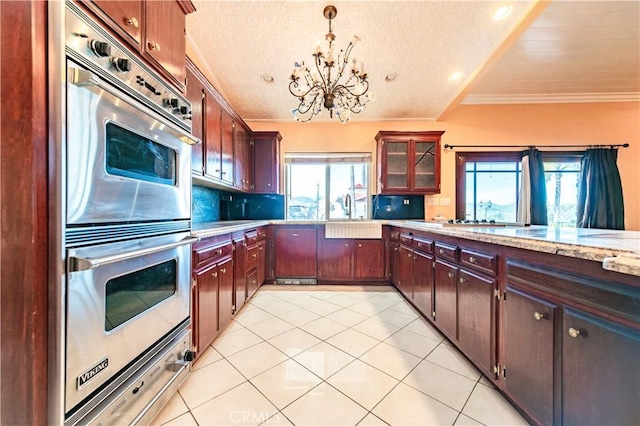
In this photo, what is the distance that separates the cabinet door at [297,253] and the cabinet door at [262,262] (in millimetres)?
171

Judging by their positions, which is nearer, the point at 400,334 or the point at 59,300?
the point at 59,300

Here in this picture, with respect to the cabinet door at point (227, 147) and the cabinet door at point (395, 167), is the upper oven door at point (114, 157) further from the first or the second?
the cabinet door at point (395, 167)

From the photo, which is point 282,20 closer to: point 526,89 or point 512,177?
point 526,89

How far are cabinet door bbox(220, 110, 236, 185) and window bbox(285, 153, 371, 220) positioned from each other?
134cm

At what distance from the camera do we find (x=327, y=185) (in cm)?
Result: 408

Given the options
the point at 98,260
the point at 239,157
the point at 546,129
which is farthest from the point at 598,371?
the point at 546,129

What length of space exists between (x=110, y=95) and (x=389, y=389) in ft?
6.20

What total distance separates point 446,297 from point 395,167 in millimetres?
2285

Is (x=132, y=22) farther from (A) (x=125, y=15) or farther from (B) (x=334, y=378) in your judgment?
(B) (x=334, y=378)

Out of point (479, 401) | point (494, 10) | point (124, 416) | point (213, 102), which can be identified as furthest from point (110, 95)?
point (494, 10)

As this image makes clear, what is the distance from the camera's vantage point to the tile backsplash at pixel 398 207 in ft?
12.7

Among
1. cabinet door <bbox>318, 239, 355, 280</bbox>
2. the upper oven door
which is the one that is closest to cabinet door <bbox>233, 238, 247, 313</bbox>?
the upper oven door

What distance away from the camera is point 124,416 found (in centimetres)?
88

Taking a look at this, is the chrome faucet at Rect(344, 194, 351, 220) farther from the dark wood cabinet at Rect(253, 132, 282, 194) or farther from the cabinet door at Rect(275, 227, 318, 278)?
the dark wood cabinet at Rect(253, 132, 282, 194)
